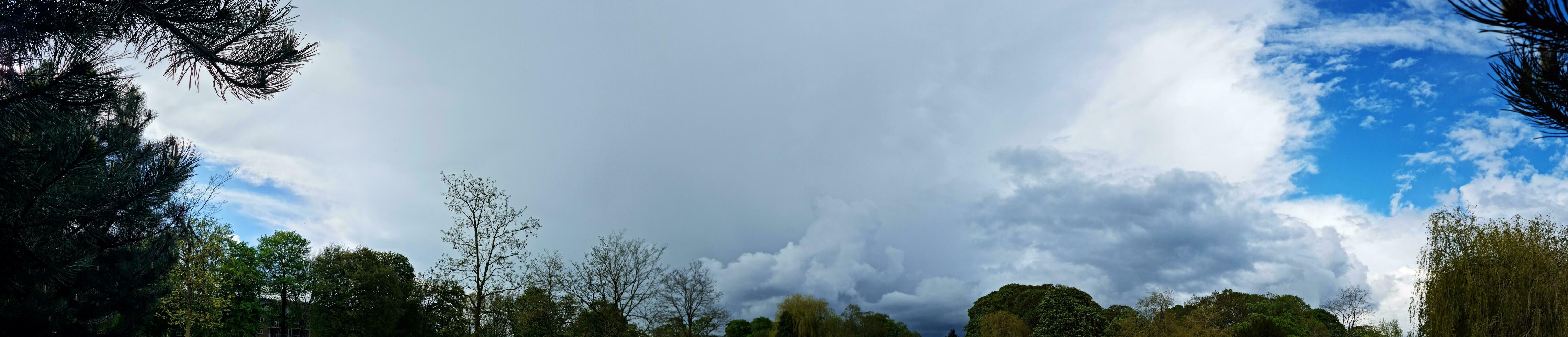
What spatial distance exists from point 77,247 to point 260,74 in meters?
8.13

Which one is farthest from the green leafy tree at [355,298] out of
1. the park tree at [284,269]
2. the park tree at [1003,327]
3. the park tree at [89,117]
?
the park tree at [1003,327]

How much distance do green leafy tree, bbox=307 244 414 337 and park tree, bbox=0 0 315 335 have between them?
2226 cm

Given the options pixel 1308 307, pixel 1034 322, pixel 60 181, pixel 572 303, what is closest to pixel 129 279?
pixel 60 181

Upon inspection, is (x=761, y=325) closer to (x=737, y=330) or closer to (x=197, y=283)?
(x=737, y=330)

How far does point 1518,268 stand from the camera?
1762 cm

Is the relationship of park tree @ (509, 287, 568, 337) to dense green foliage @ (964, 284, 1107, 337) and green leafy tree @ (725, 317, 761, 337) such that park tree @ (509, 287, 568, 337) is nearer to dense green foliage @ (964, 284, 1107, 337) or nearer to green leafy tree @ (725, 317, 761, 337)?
dense green foliage @ (964, 284, 1107, 337)

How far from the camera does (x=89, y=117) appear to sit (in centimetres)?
773

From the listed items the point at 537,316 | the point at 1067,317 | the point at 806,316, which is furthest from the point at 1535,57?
the point at 806,316

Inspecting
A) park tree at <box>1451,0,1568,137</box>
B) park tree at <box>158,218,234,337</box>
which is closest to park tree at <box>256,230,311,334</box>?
park tree at <box>158,218,234,337</box>

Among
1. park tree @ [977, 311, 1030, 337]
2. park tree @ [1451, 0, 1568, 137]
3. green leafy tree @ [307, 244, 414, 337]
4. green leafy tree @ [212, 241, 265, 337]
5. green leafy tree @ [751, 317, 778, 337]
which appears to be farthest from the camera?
green leafy tree @ [751, 317, 778, 337]

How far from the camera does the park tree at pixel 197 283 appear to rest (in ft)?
74.6

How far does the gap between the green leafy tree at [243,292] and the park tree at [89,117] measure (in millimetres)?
27826

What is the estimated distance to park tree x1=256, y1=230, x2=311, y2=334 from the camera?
139 feet

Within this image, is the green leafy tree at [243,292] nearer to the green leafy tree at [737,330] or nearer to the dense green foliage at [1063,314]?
the green leafy tree at [737,330]
